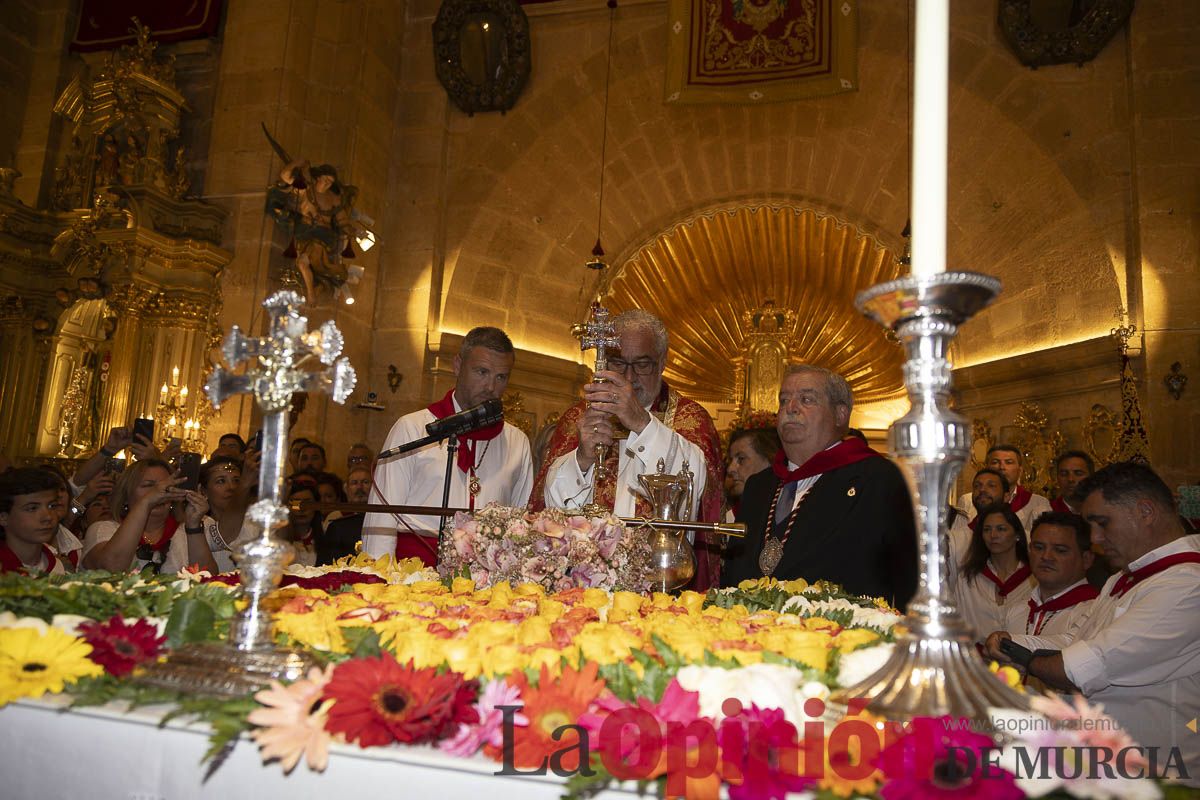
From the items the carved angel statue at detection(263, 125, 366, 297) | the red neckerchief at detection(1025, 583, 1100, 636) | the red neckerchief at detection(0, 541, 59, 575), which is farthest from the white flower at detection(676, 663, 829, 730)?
the carved angel statue at detection(263, 125, 366, 297)

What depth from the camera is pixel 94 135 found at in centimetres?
840

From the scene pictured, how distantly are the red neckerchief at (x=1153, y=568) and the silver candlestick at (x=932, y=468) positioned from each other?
2.33 m

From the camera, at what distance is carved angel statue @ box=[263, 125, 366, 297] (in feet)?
25.8

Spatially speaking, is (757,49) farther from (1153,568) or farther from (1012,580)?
(1153,568)

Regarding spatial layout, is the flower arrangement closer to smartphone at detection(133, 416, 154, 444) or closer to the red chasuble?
the red chasuble

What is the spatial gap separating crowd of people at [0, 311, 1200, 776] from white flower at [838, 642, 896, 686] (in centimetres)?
117

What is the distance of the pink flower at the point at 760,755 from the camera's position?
2.83 ft

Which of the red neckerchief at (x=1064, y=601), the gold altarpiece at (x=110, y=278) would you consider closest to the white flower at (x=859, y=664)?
the red neckerchief at (x=1064, y=601)

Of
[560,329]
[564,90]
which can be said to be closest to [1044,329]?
[560,329]

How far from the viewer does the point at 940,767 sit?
88 cm

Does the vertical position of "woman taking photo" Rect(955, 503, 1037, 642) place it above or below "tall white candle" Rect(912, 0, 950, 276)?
below

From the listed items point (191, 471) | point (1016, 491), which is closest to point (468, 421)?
point (191, 471)

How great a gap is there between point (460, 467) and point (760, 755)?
2785 mm

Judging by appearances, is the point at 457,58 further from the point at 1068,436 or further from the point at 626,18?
the point at 1068,436
